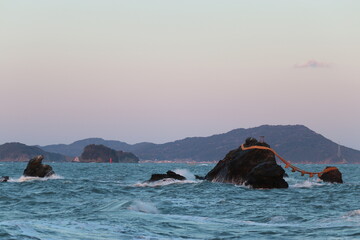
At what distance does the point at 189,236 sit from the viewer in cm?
1981

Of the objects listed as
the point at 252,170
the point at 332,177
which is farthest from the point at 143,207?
the point at 332,177

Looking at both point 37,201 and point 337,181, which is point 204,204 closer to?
point 37,201

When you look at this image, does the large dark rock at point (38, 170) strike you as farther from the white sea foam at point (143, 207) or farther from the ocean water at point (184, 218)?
the white sea foam at point (143, 207)

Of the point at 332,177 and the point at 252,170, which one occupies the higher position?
the point at 252,170

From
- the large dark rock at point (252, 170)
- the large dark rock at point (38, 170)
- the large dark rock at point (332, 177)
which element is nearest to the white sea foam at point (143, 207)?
the large dark rock at point (252, 170)

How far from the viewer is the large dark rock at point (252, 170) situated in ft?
167

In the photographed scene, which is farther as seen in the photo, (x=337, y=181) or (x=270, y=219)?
(x=337, y=181)

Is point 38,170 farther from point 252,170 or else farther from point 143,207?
point 143,207

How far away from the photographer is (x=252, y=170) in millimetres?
52188

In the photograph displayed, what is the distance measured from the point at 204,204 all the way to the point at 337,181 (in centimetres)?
3659

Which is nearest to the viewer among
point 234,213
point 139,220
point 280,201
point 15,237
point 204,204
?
point 15,237

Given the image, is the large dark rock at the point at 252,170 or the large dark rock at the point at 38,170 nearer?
the large dark rock at the point at 252,170

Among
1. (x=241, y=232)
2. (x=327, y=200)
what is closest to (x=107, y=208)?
(x=241, y=232)

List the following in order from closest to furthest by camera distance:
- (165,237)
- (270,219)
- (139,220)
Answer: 1. (165,237)
2. (139,220)
3. (270,219)
